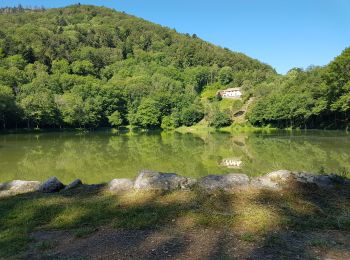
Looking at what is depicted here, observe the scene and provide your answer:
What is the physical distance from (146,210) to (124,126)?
11297cm

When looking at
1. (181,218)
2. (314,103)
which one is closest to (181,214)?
(181,218)

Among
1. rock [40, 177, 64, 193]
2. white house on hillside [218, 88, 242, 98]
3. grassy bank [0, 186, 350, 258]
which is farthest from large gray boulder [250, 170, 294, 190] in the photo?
white house on hillside [218, 88, 242, 98]

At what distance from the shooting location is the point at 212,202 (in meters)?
11.9

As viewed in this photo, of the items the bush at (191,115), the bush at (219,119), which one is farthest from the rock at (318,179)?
the bush at (191,115)

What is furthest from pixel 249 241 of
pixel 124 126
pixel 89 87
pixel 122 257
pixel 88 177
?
pixel 89 87

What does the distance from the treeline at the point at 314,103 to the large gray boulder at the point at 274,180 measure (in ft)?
208

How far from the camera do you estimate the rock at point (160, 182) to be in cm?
1370

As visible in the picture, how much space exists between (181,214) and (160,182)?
3.07 metres

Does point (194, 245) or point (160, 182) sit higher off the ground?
point (160, 182)

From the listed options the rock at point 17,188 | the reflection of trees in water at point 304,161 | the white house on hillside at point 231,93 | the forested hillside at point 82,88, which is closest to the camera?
the rock at point 17,188

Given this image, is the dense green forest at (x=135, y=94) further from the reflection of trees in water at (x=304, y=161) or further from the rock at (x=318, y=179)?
the rock at (x=318, y=179)

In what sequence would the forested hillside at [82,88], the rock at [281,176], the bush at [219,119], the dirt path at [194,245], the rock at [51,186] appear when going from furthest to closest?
the bush at [219,119]
the forested hillside at [82,88]
the rock at [51,186]
the rock at [281,176]
the dirt path at [194,245]

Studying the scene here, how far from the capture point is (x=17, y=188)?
53.2 ft

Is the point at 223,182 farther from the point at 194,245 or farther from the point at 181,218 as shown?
the point at 194,245
